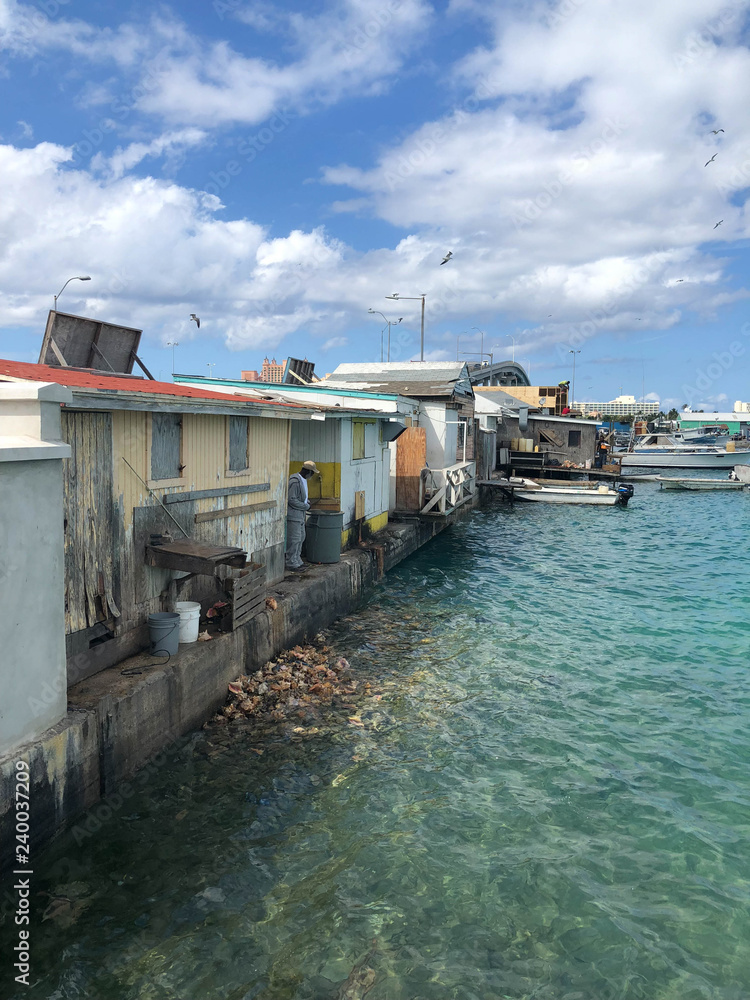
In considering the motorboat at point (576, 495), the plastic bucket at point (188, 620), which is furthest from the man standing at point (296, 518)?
the motorboat at point (576, 495)

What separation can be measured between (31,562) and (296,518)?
7.04 m

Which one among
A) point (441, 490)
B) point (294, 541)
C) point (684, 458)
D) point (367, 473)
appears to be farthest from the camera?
point (684, 458)

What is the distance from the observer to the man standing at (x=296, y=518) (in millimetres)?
12375

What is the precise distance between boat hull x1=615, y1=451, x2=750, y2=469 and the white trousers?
155 ft

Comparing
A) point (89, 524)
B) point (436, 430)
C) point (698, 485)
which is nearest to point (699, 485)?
point (698, 485)

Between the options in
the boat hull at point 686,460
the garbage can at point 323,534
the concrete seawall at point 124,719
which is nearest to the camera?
the concrete seawall at point 124,719

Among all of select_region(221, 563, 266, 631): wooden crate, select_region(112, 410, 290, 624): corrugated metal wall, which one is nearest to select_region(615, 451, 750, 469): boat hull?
select_region(112, 410, 290, 624): corrugated metal wall

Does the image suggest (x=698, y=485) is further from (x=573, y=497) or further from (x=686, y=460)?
(x=573, y=497)

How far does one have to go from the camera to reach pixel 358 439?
1645 cm

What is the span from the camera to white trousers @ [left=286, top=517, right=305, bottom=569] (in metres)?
12.6

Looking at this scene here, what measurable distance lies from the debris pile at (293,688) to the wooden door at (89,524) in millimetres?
2104

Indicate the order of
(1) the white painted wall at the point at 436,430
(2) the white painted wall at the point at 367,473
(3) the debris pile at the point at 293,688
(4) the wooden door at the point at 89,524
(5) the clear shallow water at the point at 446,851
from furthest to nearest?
(1) the white painted wall at the point at 436,430, (2) the white painted wall at the point at 367,473, (3) the debris pile at the point at 293,688, (4) the wooden door at the point at 89,524, (5) the clear shallow water at the point at 446,851

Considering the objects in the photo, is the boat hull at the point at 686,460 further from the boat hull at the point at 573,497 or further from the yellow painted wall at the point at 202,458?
the yellow painted wall at the point at 202,458

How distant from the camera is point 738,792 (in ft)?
23.9
